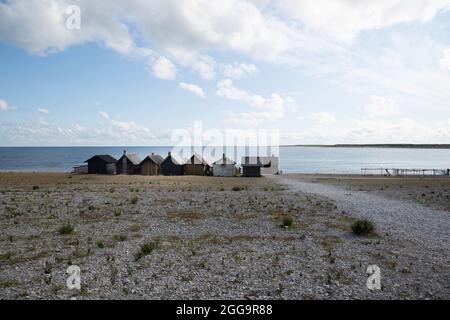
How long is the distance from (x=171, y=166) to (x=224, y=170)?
1182 cm

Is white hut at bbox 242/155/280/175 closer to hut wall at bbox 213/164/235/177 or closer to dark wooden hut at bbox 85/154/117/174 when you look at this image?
hut wall at bbox 213/164/235/177

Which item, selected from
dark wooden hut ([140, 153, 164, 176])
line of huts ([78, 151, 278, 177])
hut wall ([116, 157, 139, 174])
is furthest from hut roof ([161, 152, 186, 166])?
hut wall ([116, 157, 139, 174])

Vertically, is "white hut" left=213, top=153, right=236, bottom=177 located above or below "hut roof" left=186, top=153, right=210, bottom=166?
below

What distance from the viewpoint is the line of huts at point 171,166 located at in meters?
64.6

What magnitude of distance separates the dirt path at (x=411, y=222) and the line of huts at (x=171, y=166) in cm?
3750

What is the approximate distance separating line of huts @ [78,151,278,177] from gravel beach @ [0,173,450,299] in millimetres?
41657

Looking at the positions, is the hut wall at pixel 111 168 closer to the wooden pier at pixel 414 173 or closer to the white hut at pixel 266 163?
the white hut at pixel 266 163

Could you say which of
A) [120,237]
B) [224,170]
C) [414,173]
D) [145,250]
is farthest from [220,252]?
[414,173]

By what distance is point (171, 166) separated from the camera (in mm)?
65812

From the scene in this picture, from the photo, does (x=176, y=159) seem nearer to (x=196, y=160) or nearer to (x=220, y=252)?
(x=196, y=160)

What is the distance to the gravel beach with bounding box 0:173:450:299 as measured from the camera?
918 centimetres

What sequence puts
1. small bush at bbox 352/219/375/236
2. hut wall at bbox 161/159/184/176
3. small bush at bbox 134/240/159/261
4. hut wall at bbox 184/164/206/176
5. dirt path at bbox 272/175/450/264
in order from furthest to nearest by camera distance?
1. hut wall at bbox 184/164/206/176
2. hut wall at bbox 161/159/184/176
3. small bush at bbox 352/219/375/236
4. dirt path at bbox 272/175/450/264
5. small bush at bbox 134/240/159/261

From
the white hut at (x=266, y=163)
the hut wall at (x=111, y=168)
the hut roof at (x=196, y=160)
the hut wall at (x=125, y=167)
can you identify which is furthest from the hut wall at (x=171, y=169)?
the white hut at (x=266, y=163)
